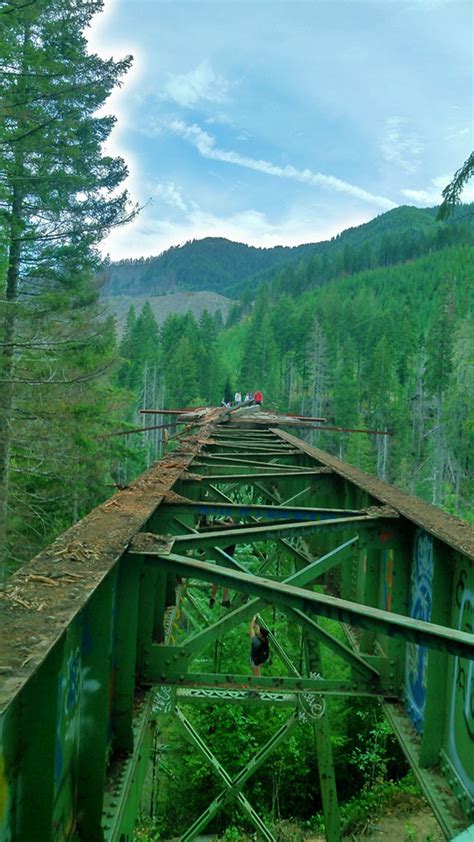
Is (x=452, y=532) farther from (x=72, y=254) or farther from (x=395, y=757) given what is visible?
(x=72, y=254)

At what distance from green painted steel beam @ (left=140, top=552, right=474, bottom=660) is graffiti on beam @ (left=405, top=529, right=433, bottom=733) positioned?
122 cm

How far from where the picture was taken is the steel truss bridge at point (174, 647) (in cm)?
176

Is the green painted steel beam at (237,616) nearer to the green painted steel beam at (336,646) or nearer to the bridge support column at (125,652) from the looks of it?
the green painted steel beam at (336,646)

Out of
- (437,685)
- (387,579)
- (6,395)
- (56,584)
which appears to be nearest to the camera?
(56,584)

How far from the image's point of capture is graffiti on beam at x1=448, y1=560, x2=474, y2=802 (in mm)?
2848

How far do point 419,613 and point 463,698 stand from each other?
2.61 ft

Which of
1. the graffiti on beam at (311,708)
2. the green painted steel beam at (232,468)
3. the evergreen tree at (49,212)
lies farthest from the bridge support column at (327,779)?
the evergreen tree at (49,212)

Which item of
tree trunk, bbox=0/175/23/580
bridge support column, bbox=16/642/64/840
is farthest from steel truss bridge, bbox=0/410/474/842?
tree trunk, bbox=0/175/23/580

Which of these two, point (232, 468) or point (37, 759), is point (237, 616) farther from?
point (232, 468)

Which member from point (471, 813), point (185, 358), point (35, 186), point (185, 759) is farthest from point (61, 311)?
point (185, 358)

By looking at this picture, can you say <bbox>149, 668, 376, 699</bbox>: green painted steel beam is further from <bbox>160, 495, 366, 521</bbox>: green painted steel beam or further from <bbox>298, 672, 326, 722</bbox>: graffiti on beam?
<bbox>160, 495, 366, 521</bbox>: green painted steel beam

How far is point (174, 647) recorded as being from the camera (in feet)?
12.8

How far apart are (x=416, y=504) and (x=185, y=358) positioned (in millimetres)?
66536

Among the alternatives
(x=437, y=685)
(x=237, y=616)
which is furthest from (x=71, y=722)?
(x=437, y=685)
